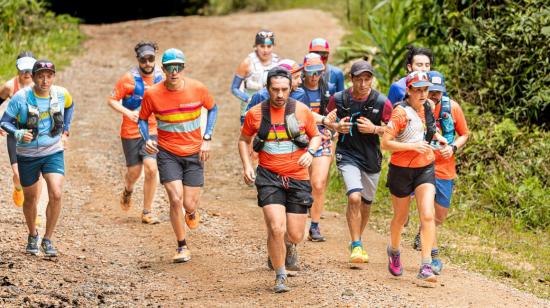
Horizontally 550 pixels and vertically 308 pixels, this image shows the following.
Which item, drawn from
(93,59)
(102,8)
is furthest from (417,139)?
(102,8)

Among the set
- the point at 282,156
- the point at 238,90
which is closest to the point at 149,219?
the point at 238,90

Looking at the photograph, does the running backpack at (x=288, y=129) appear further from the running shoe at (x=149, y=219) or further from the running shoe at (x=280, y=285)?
the running shoe at (x=149, y=219)

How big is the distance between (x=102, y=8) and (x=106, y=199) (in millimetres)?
18654

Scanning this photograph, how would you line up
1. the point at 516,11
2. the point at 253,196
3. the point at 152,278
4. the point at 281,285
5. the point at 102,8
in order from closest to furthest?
the point at 281,285 < the point at 152,278 < the point at 253,196 < the point at 516,11 < the point at 102,8

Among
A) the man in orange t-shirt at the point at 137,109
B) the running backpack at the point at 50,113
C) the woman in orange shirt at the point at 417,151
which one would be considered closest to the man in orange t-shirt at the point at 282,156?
the woman in orange shirt at the point at 417,151

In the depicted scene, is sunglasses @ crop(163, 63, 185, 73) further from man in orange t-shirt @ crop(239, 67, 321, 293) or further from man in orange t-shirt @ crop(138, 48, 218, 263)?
man in orange t-shirt @ crop(239, 67, 321, 293)

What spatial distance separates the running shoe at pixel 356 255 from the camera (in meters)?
9.65

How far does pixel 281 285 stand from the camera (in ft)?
27.9

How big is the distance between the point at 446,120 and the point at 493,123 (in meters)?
5.26

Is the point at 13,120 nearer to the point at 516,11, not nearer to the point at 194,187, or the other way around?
the point at 194,187

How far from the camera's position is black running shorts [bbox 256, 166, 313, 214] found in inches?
343

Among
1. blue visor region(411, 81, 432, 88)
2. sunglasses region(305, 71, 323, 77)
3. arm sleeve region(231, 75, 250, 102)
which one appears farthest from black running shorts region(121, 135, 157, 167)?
blue visor region(411, 81, 432, 88)

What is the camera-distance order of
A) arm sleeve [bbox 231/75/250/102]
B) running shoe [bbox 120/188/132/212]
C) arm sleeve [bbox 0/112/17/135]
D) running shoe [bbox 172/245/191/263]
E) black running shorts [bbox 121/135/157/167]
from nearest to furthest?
arm sleeve [bbox 0/112/17/135]
running shoe [bbox 172/245/191/263]
black running shorts [bbox 121/135/157/167]
running shoe [bbox 120/188/132/212]
arm sleeve [bbox 231/75/250/102]

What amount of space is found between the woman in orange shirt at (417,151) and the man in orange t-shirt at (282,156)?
2.45 ft
